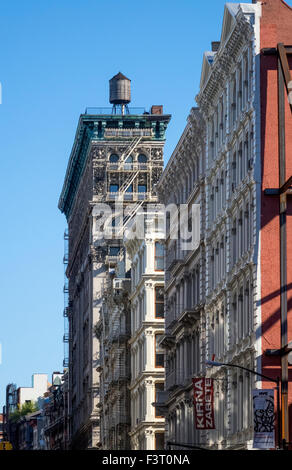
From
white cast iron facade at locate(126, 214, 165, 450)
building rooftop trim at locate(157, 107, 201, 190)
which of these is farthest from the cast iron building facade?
building rooftop trim at locate(157, 107, 201, 190)

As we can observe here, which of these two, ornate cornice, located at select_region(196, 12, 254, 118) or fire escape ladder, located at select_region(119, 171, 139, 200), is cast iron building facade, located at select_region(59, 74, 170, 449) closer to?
fire escape ladder, located at select_region(119, 171, 139, 200)

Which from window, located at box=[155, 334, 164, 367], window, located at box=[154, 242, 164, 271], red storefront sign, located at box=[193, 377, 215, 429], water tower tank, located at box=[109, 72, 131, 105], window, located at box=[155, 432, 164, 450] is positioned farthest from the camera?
water tower tank, located at box=[109, 72, 131, 105]

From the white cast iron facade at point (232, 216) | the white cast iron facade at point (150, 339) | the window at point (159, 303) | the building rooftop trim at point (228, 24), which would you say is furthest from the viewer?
the window at point (159, 303)

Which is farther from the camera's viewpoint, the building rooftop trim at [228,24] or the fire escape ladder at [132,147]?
the fire escape ladder at [132,147]

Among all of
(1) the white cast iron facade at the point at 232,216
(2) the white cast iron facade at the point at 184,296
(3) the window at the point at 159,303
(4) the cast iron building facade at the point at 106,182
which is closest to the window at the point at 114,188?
(4) the cast iron building facade at the point at 106,182

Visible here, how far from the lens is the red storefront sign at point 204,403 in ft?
207

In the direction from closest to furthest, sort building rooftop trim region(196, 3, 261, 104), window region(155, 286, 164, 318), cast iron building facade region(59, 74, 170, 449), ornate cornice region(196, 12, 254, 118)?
1. building rooftop trim region(196, 3, 261, 104)
2. ornate cornice region(196, 12, 254, 118)
3. window region(155, 286, 164, 318)
4. cast iron building facade region(59, 74, 170, 449)

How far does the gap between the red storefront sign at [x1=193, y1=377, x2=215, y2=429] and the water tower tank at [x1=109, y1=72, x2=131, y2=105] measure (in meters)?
97.2

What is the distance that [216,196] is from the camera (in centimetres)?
7025

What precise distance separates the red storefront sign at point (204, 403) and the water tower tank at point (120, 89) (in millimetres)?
97222

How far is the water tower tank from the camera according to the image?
520 ft

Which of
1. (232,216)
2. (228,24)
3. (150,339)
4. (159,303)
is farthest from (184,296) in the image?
(228,24)

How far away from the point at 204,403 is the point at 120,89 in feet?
327

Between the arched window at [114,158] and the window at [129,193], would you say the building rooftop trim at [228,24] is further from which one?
the arched window at [114,158]
